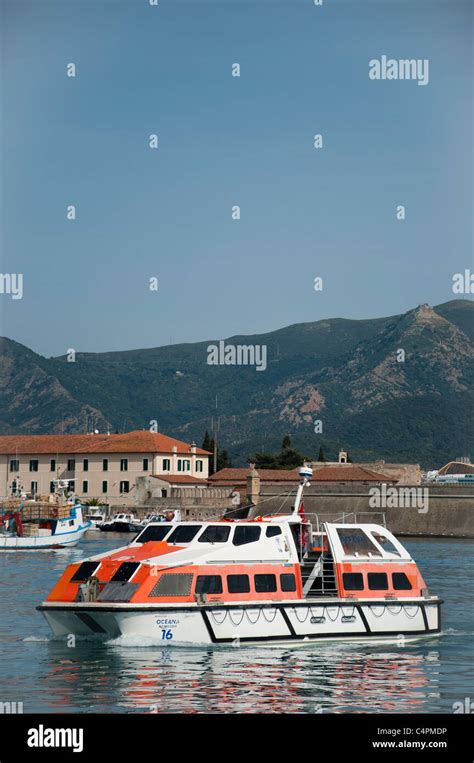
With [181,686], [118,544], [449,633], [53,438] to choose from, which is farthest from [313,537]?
[53,438]

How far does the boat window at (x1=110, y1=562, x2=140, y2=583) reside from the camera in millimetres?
25953

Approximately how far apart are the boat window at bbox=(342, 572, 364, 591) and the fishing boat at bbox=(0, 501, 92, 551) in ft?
152

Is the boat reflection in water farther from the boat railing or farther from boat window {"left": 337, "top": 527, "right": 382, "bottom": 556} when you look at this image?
the boat railing

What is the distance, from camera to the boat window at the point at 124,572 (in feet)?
85.1

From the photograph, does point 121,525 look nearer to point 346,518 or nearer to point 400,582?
point 346,518

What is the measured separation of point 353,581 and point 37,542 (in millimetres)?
47443

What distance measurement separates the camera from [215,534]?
89.9 feet

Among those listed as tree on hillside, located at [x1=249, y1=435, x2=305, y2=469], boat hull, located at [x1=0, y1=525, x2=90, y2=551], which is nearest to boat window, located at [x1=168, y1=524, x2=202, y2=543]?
boat hull, located at [x1=0, y1=525, x2=90, y2=551]

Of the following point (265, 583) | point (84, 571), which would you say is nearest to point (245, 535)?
point (265, 583)

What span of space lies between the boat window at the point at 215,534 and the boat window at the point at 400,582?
4.54m

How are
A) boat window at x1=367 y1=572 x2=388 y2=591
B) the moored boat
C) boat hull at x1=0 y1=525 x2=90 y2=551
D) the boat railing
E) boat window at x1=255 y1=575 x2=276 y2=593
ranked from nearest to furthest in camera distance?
boat window at x1=255 y1=575 x2=276 y2=593, boat window at x1=367 y1=572 x2=388 y2=591, the boat railing, boat hull at x1=0 y1=525 x2=90 y2=551, the moored boat

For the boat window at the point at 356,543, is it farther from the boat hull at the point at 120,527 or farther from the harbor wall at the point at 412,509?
the boat hull at the point at 120,527
